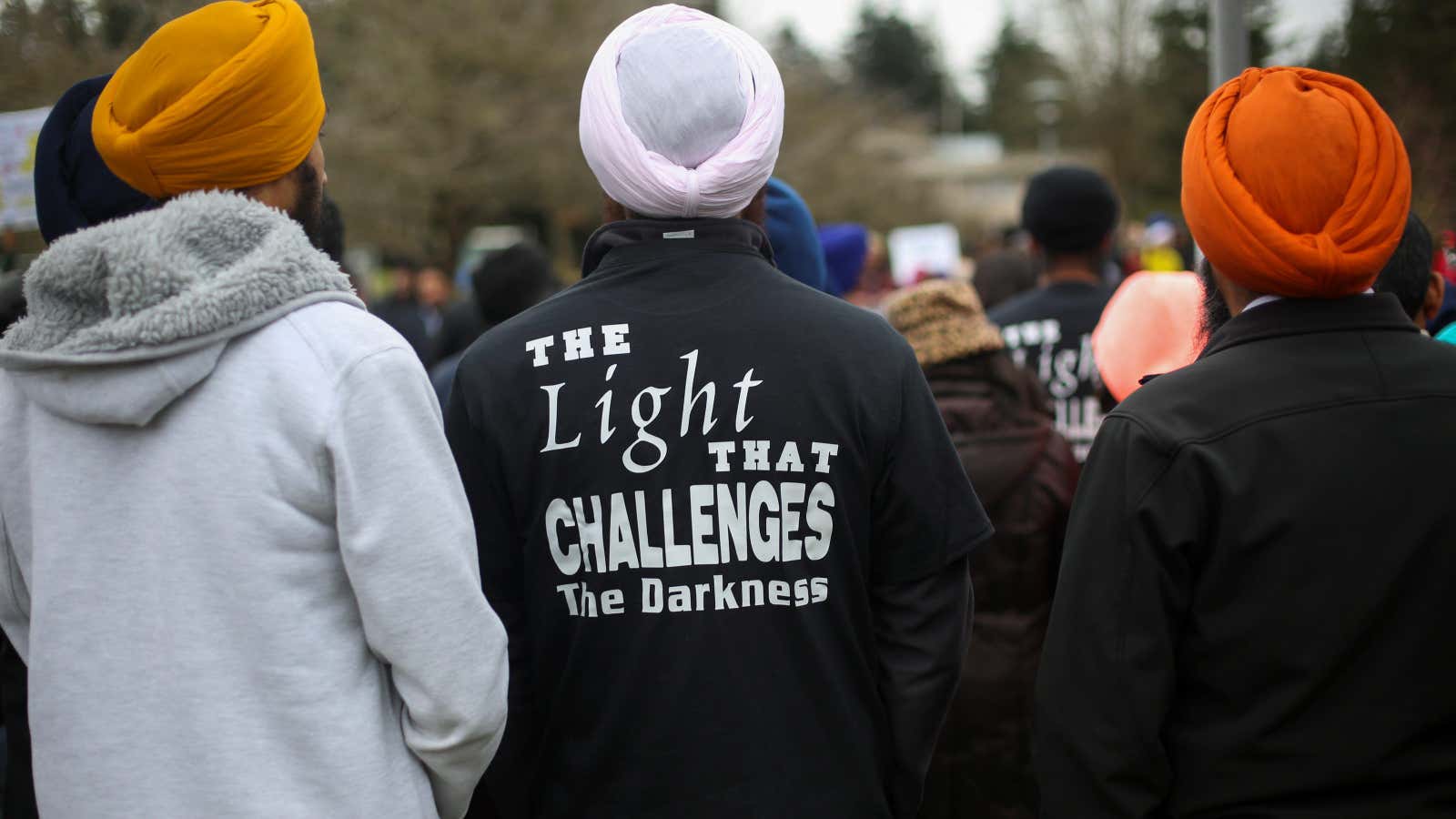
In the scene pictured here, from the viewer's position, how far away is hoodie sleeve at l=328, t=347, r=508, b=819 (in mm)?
1878

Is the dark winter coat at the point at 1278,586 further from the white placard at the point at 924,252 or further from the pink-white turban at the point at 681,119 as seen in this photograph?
the white placard at the point at 924,252

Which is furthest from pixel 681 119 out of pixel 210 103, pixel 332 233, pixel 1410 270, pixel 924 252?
pixel 924 252

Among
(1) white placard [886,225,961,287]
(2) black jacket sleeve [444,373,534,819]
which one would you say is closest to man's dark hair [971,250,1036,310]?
(2) black jacket sleeve [444,373,534,819]

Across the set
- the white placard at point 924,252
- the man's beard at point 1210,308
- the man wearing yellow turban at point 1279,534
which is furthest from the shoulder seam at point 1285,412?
the white placard at point 924,252

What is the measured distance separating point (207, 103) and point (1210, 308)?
5.48ft

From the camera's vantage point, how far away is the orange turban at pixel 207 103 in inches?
78.5

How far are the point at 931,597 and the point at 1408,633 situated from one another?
2.48ft

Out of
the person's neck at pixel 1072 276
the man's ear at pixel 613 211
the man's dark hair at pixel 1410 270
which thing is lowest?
the person's neck at pixel 1072 276

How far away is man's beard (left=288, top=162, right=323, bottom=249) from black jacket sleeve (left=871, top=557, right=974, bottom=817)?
116 centimetres

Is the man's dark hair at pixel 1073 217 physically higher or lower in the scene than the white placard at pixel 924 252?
higher

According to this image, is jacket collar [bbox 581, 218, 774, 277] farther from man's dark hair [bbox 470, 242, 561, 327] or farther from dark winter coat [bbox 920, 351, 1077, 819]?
man's dark hair [bbox 470, 242, 561, 327]

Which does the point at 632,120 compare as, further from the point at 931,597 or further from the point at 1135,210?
the point at 1135,210

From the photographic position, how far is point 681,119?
2268 mm

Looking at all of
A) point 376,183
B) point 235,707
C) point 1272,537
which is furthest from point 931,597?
point 376,183
